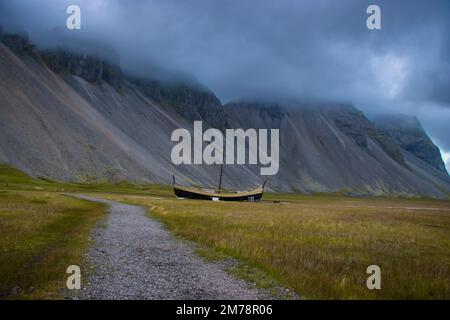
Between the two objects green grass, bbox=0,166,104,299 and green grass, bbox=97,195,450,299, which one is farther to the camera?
green grass, bbox=97,195,450,299

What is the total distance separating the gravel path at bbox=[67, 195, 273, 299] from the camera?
1018cm

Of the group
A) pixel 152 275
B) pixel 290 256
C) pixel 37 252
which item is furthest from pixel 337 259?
pixel 37 252

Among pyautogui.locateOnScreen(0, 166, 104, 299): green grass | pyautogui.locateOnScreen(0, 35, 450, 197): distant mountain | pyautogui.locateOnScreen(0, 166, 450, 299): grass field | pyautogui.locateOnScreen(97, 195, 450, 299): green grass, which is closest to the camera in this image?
pyautogui.locateOnScreen(0, 166, 104, 299): green grass

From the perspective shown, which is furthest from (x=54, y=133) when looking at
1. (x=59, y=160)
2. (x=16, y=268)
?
(x=16, y=268)

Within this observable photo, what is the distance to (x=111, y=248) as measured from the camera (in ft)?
54.4

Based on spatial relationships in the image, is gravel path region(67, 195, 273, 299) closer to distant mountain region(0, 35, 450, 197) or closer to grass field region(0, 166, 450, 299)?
grass field region(0, 166, 450, 299)

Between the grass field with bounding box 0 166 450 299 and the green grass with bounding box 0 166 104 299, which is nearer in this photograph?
the green grass with bounding box 0 166 104 299

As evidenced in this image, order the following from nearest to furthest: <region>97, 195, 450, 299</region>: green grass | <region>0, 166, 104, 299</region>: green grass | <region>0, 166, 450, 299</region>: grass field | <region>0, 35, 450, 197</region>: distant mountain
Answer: <region>0, 166, 104, 299</region>: green grass
<region>0, 166, 450, 299</region>: grass field
<region>97, 195, 450, 299</region>: green grass
<region>0, 35, 450, 197</region>: distant mountain

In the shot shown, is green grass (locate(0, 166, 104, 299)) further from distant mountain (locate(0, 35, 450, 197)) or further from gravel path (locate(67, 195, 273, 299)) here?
distant mountain (locate(0, 35, 450, 197))

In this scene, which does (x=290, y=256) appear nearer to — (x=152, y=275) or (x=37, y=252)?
(x=152, y=275)

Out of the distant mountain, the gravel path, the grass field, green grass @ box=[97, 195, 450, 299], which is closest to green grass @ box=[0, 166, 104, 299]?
the grass field

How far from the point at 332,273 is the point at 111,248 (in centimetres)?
935

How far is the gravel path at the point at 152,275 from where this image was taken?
33.4ft
